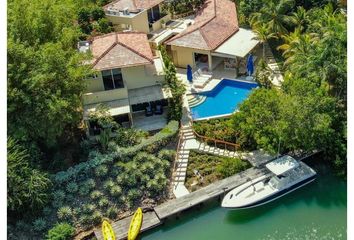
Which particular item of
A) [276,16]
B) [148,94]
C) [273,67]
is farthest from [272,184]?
[276,16]

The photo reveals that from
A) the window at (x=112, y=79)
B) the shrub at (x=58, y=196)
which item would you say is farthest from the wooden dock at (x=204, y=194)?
the window at (x=112, y=79)

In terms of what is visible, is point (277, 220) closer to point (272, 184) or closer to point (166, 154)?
point (272, 184)

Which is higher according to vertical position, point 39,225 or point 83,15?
point 83,15

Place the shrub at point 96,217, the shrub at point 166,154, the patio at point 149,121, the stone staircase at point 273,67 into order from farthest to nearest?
the stone staircase at point 273,67 < the patio at point 149,121 < the shrub at point 166,154 < the shrub at point 96,217

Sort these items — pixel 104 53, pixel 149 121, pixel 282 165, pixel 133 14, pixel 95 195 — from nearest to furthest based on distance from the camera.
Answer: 1. pixel 95 195
2. pixel 282 165
3. pixel 104 53
4. pixel 149 121
5. pixel 133 14

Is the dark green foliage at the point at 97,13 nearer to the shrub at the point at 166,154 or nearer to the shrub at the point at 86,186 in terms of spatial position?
the shrub at the point at 166,154
